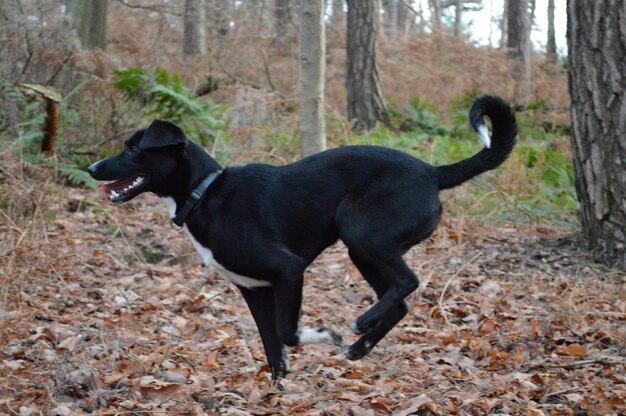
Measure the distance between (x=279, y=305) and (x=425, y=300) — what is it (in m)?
2.57

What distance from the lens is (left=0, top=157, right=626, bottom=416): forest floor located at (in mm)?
4711

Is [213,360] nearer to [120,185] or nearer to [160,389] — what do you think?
[160,389]

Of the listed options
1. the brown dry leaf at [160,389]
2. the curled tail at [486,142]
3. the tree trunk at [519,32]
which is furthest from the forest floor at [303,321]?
the tree trunk at [519,32]

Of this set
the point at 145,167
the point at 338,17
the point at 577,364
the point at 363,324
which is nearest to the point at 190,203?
the point at 145,167

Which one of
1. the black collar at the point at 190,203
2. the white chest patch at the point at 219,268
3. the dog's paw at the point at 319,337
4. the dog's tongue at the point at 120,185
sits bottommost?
the dog's paw at the point at 319,337

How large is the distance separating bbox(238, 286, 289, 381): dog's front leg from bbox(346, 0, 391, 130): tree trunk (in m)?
9.59

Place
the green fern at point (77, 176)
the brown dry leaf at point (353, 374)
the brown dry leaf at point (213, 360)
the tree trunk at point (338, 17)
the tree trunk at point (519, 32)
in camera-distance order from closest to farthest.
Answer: the brown dry leaf at point (353, 374) → the brown dry leaf at point (213, 360) → the green fern at point (77, 176) → the tree trunk at point (519, 32) → the tree trunk at point (338, 17)

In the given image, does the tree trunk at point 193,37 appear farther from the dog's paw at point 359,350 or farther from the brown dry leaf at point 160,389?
the brown dry leaf at point 160,389

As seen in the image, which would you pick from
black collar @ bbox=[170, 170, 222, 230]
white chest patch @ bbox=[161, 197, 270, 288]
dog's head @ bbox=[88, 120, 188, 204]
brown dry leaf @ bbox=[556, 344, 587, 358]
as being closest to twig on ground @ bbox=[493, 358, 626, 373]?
brown dry leaf @ bbox=[556, 344, 587, 358]

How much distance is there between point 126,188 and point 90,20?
8411 mm

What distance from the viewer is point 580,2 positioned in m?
7.09

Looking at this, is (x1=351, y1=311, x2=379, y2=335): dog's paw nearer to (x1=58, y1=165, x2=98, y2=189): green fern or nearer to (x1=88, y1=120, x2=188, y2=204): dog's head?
(x1=88, y1=120, x2=188, y2=204): dog's head

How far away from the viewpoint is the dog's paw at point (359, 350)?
196 inches

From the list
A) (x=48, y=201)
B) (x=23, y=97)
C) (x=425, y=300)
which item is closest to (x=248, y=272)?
(x=425, y=300)
